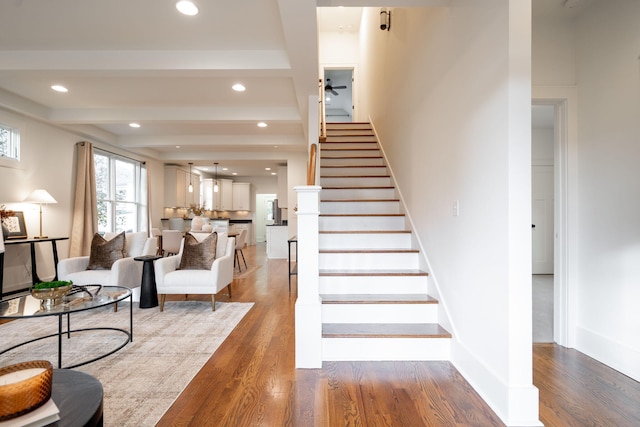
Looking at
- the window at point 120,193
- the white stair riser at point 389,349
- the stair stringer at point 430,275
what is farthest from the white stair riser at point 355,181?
the window at point 120,193

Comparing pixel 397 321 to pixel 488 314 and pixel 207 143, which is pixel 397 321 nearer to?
pixel 488 314

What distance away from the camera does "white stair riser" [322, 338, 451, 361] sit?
96.3 inches

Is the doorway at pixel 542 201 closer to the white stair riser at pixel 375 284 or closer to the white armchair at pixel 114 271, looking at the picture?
the white stair riser at pixel 375 284

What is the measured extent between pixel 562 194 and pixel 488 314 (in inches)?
57.5

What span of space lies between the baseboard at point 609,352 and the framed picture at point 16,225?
22.7 feet

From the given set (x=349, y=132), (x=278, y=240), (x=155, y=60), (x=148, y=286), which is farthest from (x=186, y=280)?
(x=278, y=240)

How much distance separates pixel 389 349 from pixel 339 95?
9894mm

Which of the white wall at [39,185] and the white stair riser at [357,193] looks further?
the white wall at [39,185]

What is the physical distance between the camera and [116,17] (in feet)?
9.12

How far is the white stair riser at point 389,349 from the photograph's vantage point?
245 cm

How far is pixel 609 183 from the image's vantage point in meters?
2.38

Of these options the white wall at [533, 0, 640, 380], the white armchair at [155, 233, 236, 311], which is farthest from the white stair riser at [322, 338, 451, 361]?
the white armchair at [155, 233, 236, 311]

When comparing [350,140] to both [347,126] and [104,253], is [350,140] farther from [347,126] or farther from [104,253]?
[104,253]

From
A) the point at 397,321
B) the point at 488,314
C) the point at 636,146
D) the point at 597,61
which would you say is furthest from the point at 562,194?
the point at 397,321
